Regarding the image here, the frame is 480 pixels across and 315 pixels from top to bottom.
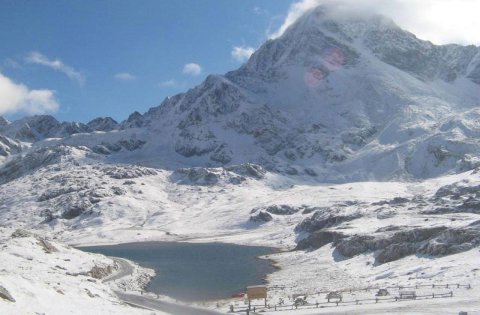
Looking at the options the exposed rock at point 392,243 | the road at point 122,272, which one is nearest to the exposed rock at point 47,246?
the road at point 122,272

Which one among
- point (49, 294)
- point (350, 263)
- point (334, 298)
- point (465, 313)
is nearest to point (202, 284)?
point (350, 263)

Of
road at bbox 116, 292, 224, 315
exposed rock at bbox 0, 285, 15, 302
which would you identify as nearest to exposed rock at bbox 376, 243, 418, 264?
road at bbox 116, 292, 224, 315

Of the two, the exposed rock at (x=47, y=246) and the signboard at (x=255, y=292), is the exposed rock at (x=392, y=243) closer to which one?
the signboard at (x=255, y=292)

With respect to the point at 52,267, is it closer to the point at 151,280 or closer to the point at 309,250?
the point at 151,280

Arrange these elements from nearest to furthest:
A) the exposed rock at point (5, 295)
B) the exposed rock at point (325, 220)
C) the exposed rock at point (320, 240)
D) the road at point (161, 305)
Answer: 1. the exposed rock at point (5, 295)
2. the road at point (161, 305)
3. the exposed rock at point (320, 240)
4. the exposed rock at point (325, 220)

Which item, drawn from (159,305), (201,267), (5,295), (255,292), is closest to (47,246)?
(201,267)

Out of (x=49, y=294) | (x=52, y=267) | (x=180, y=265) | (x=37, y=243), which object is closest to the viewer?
(x=49, y=294)

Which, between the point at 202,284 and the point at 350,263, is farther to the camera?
the point at 350,263

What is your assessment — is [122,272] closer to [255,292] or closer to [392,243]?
[392,243]
